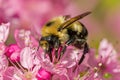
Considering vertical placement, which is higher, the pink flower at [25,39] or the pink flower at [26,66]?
the pink flower at [25,39]

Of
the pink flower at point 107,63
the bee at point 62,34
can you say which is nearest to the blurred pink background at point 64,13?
the pink flower at point 107,63

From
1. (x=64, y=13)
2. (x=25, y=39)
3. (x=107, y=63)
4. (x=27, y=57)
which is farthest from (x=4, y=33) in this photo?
(x=64, y=13)

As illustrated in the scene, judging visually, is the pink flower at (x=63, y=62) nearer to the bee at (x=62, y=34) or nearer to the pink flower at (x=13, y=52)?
the bee at (x=62, y=34)

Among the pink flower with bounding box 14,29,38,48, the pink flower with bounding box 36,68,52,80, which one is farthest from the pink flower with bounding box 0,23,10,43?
the pink flower with bounding box 36,68,52,80

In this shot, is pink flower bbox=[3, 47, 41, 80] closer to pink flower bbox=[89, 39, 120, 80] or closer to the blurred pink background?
the blurred pink background

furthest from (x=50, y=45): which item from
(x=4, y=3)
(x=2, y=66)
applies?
(x=4, y=3)

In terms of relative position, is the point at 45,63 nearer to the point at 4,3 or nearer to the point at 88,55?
the point at 88,55

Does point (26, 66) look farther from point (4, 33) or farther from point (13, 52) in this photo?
point (4, 33)
